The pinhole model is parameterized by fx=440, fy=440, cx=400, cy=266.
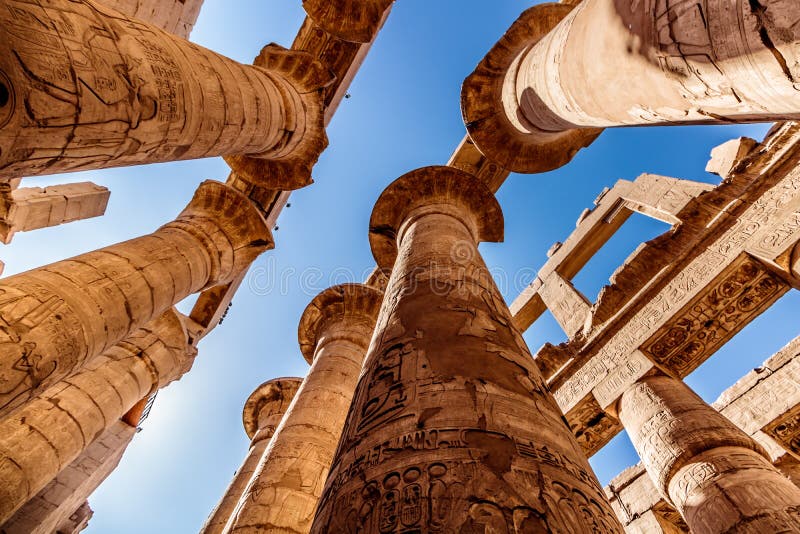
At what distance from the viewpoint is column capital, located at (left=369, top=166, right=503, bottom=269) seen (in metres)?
6.00

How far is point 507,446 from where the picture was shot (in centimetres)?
173

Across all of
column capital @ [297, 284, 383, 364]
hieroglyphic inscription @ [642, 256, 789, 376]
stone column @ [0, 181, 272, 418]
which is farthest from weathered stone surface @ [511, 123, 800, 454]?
stone column @ [0, 181, 272, 418]

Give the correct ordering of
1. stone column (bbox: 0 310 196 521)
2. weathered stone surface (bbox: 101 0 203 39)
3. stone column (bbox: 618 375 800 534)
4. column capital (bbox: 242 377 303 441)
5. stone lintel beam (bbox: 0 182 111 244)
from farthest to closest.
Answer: column capital (bbox: 242 377 303 441), stone lintel beam (bbox: 0 182 111 244), weathered stone surface (bbox: 101 0 203 39), stone column (bbox: 0 310 196 521), stone column (bbox: 618 375 800 534)

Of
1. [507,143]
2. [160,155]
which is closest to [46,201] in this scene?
[160,155]

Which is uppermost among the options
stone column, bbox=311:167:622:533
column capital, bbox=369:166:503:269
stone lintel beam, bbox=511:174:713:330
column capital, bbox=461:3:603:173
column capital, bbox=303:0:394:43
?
stone lintel beam, bbox=511:174:713:330

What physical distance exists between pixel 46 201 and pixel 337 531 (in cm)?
993

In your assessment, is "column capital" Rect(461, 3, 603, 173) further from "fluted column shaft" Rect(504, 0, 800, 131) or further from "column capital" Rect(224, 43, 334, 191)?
"fluted column shaft" Rect(504, 0, 800, 131)

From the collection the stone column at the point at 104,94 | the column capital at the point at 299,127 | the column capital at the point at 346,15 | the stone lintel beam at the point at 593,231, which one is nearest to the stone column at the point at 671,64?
the stone column at the point at 104,94

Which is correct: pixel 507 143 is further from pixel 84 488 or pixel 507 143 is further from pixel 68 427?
pixel 84 488

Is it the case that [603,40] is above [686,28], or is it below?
above

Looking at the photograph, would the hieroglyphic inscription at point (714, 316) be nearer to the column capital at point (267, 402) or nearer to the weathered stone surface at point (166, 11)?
the column capital at point (267, 402)

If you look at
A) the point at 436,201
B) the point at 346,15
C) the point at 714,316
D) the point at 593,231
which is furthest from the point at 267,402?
the point at 593,231

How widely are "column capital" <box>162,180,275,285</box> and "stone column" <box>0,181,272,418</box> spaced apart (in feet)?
0.06

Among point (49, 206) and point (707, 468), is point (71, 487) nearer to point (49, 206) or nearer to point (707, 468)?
point (49, 206)
